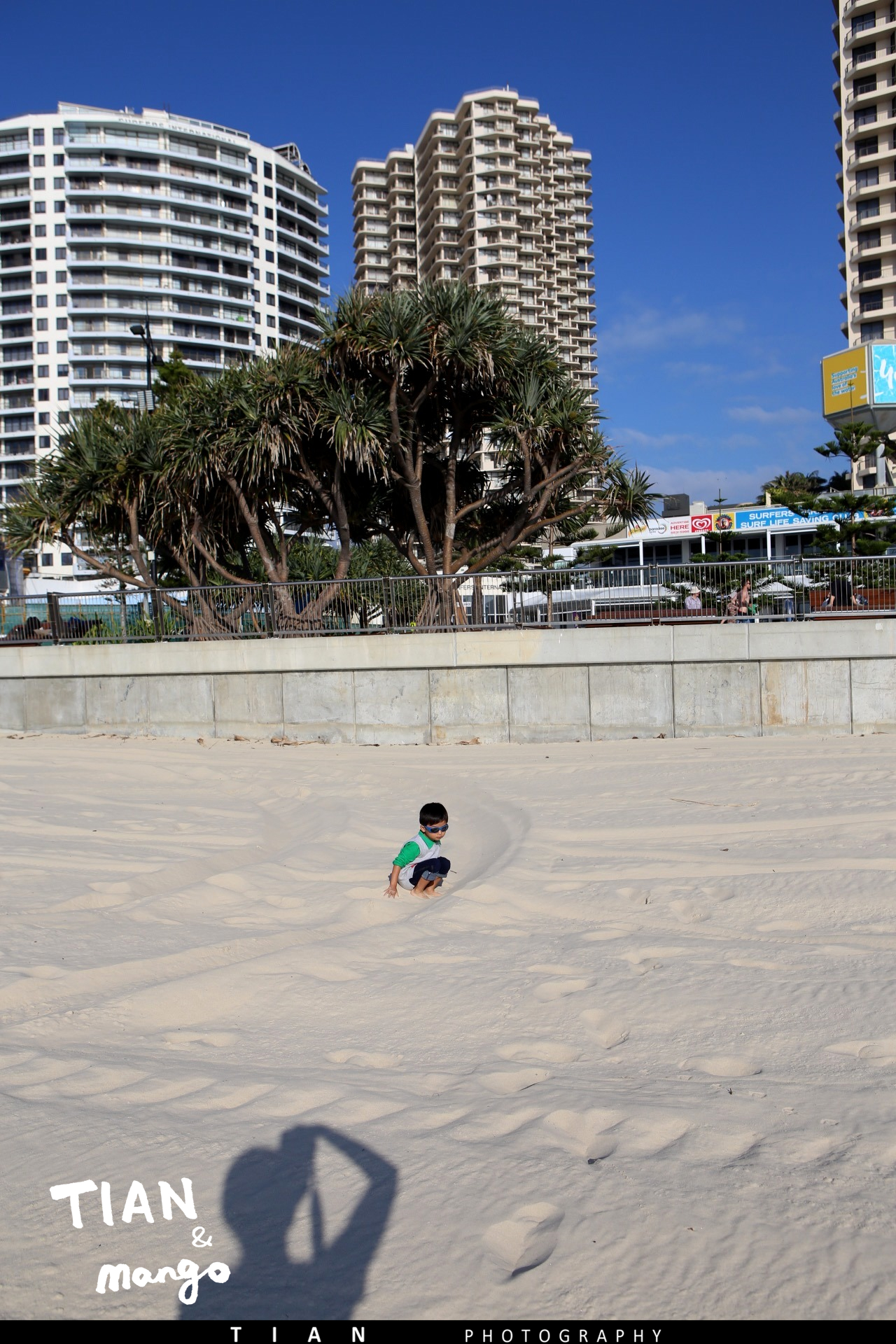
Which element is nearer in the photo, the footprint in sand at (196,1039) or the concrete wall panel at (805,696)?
the footprint in sand at (196,1039)

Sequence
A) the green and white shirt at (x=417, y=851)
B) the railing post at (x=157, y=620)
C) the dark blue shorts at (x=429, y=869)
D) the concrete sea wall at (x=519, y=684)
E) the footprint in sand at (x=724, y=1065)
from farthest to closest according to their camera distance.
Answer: the railing post at (x=157, y=620) → the concrete sea wall at (x=519, y=684) → the dark blue shorts at (x=429, y=869) → the green and white shirt at (x=417, y=851) → the footprint in sand at (x=724, y=1065)

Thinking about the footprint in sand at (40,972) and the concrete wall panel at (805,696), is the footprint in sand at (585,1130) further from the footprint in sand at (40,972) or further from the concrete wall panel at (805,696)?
the concrete wall panel at (805,696)

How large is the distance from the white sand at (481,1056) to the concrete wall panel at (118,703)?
609cm

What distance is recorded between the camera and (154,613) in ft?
51.1

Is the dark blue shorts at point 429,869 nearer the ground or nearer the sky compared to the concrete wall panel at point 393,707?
nearer the ground

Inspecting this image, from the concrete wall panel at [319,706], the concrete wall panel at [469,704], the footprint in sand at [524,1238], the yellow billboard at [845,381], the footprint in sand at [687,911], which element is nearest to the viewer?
the footprint in sand at [524,1238]

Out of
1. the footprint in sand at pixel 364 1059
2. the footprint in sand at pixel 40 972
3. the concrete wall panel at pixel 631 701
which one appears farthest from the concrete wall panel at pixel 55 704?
the footprint in sand at pixel 364 1059

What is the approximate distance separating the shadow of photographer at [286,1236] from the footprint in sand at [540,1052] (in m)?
1.03

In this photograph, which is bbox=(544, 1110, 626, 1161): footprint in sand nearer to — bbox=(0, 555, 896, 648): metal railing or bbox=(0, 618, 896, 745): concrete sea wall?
bbox=(0, 618, 896, 745): concrete sea wall

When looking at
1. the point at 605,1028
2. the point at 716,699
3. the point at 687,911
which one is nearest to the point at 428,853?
the point at 687,911

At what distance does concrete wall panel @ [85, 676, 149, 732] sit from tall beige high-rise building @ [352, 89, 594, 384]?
97.2 meters

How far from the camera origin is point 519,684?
13648 millimetres

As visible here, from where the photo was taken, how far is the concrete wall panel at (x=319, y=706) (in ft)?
46.5

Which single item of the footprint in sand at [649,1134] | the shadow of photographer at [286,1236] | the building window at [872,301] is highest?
the building window at [872,301]
